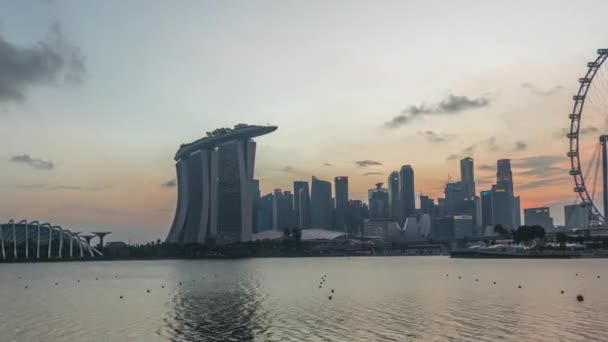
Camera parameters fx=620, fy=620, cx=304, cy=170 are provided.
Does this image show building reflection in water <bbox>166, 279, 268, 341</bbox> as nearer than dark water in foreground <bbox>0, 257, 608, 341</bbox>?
No

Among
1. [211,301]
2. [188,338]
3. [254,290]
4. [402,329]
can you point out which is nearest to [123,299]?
[211,301]

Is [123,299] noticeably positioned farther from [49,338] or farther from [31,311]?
[49,338]

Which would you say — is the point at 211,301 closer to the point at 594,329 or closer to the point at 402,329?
the point at 402,329

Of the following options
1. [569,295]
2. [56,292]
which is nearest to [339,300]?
[569,295]

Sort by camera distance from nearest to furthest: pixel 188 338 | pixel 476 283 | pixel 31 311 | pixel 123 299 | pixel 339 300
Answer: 1. pixel 188 338
2. pixel 31 311
3. pixel 339 300
4. pixel 123 299
5. pixel 476 283

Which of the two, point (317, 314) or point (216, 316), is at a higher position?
point (216, 316)

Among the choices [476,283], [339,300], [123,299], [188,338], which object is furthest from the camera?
[476,283]

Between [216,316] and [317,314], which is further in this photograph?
[317,314]

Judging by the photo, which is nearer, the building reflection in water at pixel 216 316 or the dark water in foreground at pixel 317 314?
the dark water in foreground at pixel 317 314

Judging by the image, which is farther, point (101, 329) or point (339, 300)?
point (339, 300)
